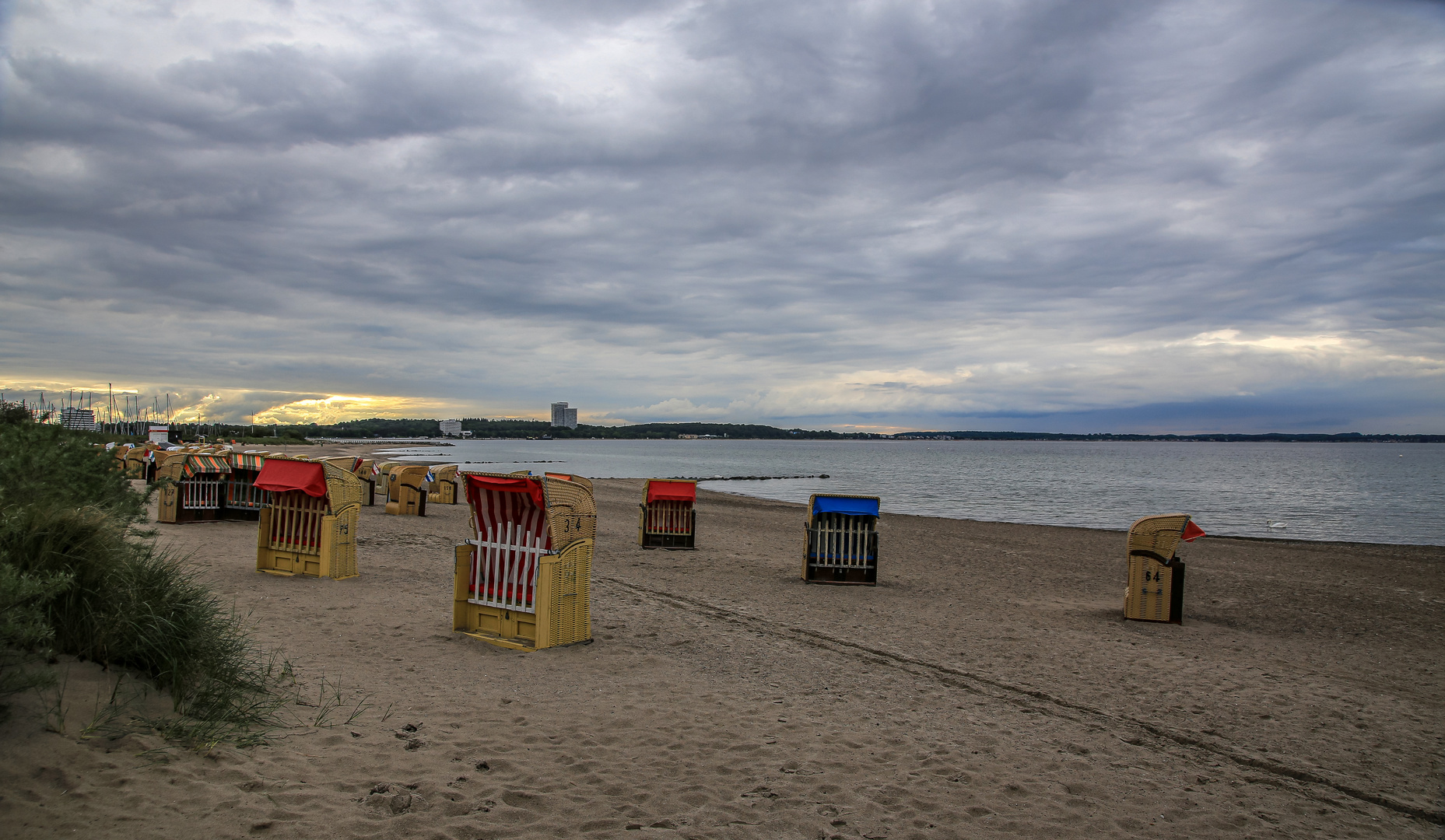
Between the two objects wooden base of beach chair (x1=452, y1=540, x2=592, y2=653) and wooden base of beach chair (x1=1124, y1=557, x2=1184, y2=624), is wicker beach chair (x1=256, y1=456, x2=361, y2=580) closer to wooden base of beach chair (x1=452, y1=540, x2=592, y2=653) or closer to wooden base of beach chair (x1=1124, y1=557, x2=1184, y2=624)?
wooden base of beach chair (x1=452, y1=540, x2=592, y2=653)

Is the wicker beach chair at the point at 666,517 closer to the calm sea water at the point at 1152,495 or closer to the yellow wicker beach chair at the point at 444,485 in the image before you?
the yellow wicker beach chair at the point at 444,485

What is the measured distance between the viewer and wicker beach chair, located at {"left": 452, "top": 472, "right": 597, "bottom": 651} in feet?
25.4

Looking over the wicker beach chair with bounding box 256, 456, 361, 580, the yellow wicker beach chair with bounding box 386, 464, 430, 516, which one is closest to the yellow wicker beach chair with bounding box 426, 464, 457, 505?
the yellow wicker beach chair with bounding box 386, 464, 430, 516

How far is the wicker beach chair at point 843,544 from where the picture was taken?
13320 millimetres

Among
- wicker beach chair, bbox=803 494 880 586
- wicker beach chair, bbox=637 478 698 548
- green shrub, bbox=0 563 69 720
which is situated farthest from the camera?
wicker beach chair, bbox=637 478 698 548

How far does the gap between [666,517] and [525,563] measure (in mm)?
9051

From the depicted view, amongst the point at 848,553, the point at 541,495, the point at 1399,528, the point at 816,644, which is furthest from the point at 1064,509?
the point at 541,495

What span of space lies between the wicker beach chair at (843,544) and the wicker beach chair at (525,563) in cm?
588

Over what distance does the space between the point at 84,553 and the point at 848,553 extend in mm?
10585

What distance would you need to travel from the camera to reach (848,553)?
13.3 m

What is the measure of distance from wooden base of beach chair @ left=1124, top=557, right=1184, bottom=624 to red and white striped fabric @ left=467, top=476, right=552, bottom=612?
26.6 ft

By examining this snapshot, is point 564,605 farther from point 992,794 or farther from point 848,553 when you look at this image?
point 848,553

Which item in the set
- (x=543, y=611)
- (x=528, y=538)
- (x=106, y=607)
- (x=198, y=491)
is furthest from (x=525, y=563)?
(x=198, y=491)

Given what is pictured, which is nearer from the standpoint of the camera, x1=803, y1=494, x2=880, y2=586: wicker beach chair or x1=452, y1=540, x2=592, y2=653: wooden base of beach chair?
x1=452, y1=540, x2=592, y2=653: wooden base of beach chair
